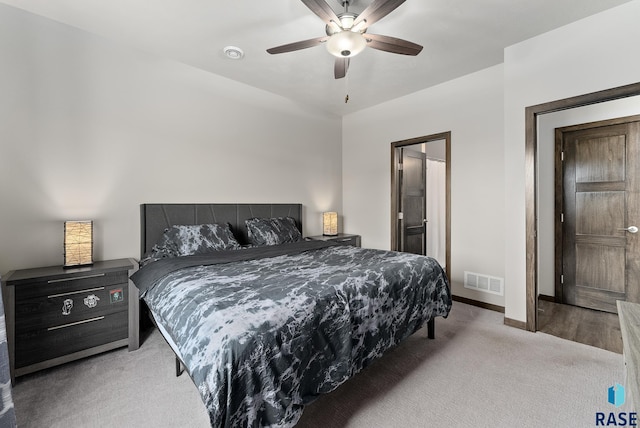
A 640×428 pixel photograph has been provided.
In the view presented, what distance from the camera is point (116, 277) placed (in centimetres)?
241

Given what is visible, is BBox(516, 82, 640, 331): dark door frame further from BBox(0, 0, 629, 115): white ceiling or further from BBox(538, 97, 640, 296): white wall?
BBox(538, 97, 640, 296): white wall

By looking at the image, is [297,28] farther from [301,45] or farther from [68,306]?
[68,306]

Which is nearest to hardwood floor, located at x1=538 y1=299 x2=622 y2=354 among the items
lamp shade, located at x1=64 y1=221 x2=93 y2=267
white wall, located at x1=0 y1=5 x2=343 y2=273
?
white wall, located at x1=0 y1=5 x2=343 y2=273

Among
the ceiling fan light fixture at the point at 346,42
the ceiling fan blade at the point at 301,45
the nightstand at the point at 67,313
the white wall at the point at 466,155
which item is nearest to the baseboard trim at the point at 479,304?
the white wall at the point at 466,155

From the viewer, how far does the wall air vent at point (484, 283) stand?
333cm

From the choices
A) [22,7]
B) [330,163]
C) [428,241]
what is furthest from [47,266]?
[428,241]

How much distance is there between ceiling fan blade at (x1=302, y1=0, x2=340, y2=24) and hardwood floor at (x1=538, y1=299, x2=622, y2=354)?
333 centimetres

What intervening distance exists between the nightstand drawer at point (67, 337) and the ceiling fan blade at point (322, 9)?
9.12 feet

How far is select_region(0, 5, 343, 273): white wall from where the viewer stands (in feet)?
7.76

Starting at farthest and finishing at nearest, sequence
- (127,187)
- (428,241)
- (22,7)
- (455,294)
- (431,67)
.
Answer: (428,241) < (455,294) < (431,67) < (127,187) < (22,7)

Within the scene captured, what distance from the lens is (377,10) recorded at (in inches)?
73.3

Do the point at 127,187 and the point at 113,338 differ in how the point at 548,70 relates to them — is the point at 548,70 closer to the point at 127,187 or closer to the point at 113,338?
the point at 127,187

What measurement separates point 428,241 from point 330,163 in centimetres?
231

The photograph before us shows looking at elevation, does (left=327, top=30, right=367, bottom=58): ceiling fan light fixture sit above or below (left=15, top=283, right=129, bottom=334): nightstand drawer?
above
